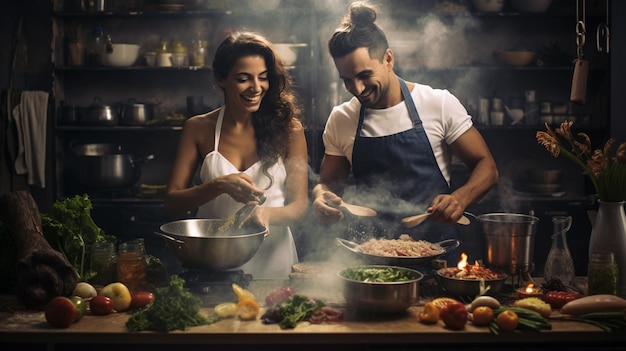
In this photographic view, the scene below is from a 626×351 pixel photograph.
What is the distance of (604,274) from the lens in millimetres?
2801

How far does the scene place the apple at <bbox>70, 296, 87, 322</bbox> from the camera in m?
2.60

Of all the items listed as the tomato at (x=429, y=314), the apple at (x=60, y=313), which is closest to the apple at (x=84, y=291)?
the apple at (x=60, y=313)

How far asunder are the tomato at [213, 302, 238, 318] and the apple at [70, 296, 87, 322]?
480 millimetres

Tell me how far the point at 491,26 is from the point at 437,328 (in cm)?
435

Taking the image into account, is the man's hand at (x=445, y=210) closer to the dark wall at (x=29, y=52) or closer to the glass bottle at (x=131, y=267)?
the glass bottle at (x=131, y=267)

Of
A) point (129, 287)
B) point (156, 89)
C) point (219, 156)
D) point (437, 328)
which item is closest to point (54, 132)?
point (156, 89)

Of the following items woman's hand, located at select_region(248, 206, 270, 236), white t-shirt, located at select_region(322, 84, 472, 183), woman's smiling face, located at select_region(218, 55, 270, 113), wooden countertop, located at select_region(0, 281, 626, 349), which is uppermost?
woman's smiling face, located at select_region(218, 55, 270, 113)

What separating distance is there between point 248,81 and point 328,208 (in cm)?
80

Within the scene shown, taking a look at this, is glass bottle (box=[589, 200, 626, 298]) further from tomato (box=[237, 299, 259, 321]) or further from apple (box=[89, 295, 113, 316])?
apple (box=[89, 295, 113, 316])

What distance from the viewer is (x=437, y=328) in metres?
2.53

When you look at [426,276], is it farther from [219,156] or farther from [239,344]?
[219,156]

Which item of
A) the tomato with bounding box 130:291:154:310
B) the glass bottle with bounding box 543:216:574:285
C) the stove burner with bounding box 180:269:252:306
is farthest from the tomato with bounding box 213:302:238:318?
the glass bottle with bounding box 543:216:574:285

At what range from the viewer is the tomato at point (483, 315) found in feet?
8.29

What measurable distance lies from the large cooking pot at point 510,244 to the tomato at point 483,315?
489 mm
